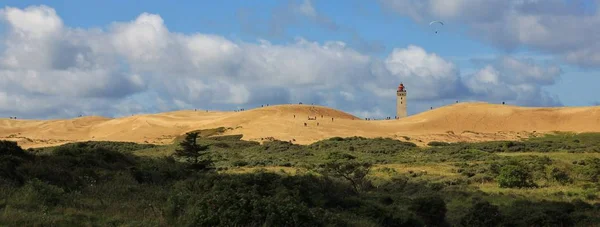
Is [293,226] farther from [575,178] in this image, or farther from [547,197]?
[575,178]

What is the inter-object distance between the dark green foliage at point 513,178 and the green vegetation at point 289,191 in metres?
0.05

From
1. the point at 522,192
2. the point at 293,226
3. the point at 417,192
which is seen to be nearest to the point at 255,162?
the point at 417,192

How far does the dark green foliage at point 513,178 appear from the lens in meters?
32.1

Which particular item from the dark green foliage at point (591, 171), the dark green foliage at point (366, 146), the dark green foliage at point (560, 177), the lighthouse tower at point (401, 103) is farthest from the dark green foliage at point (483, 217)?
the lighthouse tower at point (401, 103)

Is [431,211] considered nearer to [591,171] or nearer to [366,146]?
[591,171]

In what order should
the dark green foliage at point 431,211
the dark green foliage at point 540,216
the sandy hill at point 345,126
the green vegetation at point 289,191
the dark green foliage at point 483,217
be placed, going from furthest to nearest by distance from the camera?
the sandy hill at point 345,126 < the dark green foliage at point 431,211 < the dark green foliage at point 540,216 < the dark green foliage at point 483,217 < the green vegetation at point 289,191

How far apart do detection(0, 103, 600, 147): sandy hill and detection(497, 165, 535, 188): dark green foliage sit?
29.6m

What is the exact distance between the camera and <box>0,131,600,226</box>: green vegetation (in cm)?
1279

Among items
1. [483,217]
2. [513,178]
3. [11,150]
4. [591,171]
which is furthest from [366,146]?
[11,150]

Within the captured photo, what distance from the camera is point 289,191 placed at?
17.2m

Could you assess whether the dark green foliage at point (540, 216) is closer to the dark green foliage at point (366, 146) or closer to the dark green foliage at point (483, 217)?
the dark green foliage at point (483, 217)

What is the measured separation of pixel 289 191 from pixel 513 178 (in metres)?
18.3

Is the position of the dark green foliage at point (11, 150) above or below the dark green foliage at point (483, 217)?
above

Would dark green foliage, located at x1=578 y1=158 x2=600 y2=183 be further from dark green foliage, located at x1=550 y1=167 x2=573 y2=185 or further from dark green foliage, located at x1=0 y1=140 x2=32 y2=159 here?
dark green foliage, located at x1=0 y1=140 x2=32 y2=159
